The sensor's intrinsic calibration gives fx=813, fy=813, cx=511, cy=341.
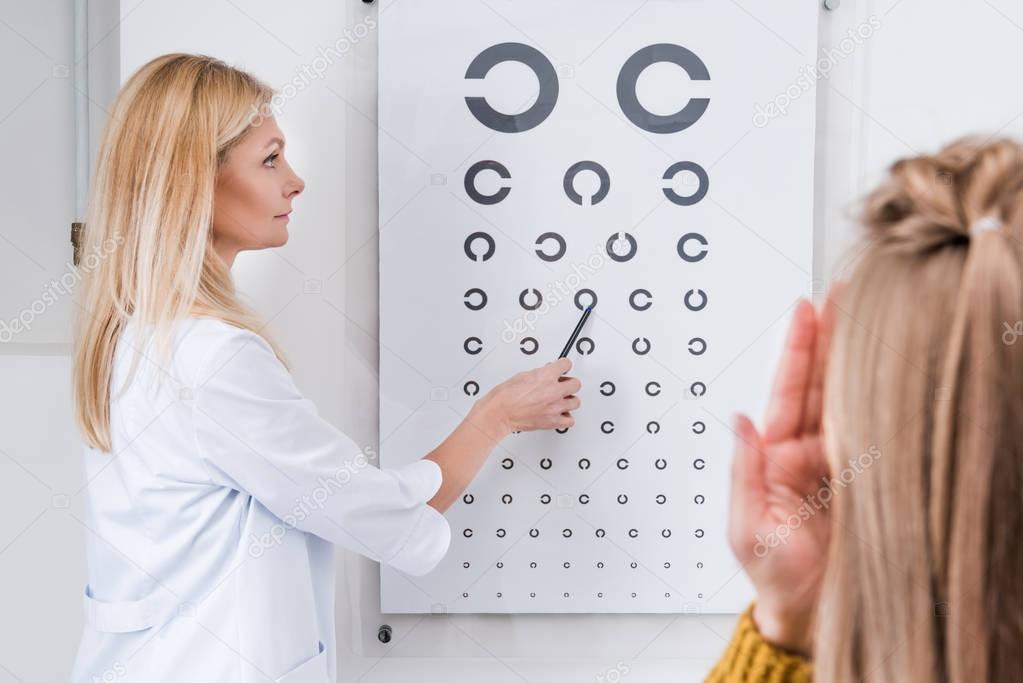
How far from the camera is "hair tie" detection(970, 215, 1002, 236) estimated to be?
0.39m

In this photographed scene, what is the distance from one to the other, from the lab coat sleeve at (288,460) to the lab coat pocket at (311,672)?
13 cm

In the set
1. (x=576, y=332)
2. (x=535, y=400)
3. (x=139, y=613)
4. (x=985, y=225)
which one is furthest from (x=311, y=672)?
(x=985, y=225)

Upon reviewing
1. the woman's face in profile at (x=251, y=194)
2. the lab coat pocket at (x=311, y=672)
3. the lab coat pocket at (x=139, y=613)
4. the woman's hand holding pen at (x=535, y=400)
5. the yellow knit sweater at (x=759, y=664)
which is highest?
the woman's face in profile at (x=251, y=194)

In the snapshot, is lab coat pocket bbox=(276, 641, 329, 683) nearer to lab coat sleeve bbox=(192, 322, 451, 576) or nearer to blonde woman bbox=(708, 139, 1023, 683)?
lab coat sleeve bbox=(192, 322, 451, 576)

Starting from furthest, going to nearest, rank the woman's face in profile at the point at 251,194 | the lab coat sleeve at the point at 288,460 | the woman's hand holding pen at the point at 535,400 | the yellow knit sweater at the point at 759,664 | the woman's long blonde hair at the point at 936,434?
the woman's hand holding pen at the point at 535,400 < the woman's face in profile at the point at 251,194 < the lab coat sleeve at the point at 288,460 < the yellow knit sweater at the point at 759,664 < the woman's long blonde hair at the point at 936,434

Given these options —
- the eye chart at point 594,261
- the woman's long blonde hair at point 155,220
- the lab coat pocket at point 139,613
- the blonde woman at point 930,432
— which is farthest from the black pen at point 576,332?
the blonde woman at point 930,432

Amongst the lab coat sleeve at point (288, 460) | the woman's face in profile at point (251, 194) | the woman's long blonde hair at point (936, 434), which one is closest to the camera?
the woman's long blonde hair at point (936, 434)

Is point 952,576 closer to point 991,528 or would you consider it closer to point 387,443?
point 991,528

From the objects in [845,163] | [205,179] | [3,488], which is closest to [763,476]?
[205,179]

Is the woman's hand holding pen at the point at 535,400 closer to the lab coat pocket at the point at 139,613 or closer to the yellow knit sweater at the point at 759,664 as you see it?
the lab coat pocket at the point at 139,613

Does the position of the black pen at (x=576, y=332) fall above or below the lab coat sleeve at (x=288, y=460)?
above

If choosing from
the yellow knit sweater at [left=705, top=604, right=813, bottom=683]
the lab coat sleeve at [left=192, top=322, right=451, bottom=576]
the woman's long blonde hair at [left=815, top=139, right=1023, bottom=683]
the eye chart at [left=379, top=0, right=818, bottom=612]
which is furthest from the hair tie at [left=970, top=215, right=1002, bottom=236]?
the eye chart at [left=379, top=0, right=818, bottom=612]

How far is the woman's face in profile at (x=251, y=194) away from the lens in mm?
951

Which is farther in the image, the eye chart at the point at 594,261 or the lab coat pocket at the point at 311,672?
the eye chart at the point at 594,261
